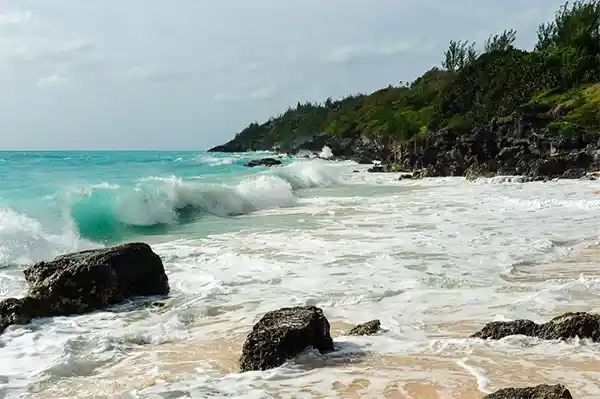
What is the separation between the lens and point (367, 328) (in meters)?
7.58

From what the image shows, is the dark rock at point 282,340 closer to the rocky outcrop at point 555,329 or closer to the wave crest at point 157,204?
the rocky outcrop at point 555,329

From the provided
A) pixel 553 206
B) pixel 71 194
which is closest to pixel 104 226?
pixel 71 194

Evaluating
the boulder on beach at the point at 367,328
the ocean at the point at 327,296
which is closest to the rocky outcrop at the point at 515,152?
the ocean at the point at 327,296

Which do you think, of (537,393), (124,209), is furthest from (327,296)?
(124,209)

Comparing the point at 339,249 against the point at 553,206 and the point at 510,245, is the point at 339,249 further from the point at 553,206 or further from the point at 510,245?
the point at 553,206

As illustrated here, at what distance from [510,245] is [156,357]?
950 centimetres

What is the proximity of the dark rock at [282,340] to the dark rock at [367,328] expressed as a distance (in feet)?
2.56

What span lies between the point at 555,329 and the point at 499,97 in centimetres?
6182

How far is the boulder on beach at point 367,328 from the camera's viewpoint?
24.7 feet

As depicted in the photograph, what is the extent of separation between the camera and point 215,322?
338 inches

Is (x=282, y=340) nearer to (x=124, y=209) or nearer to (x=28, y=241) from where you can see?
(x=28, y=241)

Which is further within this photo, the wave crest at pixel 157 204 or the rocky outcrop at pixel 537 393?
the wave crest at pixel 157 204

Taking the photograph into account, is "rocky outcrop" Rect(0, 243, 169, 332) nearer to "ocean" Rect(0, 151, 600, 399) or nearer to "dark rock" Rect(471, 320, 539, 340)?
"ocean" Rect(0, 151, 600, 399)

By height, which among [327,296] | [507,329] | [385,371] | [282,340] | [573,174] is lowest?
[327,296]
